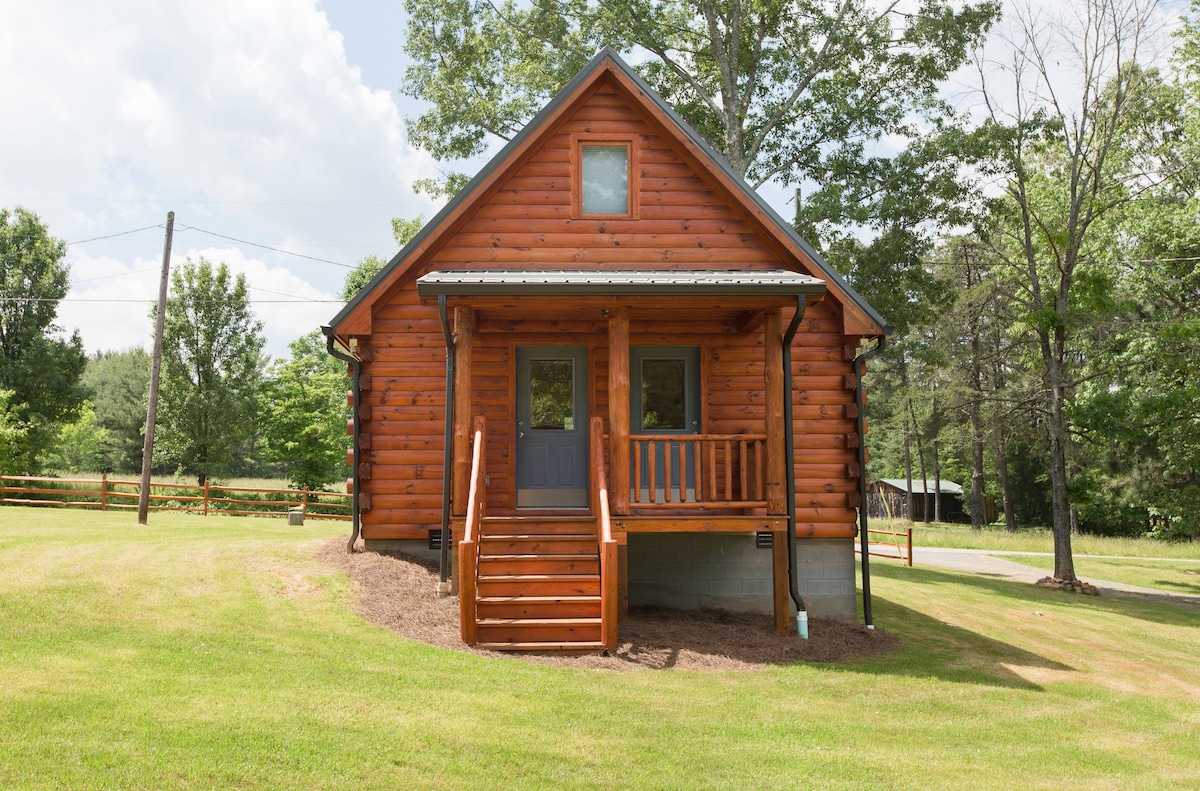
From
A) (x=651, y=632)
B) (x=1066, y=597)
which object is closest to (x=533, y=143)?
(x=651, y=632)

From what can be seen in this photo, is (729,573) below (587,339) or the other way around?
below

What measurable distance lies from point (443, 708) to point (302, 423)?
32.8 meters

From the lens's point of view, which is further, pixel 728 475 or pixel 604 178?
pixel 604 178

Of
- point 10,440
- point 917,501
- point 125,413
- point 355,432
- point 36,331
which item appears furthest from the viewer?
point 917,501

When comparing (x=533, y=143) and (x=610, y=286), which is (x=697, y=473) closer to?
(x=610, y=286)

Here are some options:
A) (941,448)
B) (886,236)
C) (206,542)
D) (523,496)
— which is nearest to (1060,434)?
(886,236)

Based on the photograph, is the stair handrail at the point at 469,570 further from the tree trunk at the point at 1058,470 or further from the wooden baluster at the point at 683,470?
the tree trunk at the point at 1058,470

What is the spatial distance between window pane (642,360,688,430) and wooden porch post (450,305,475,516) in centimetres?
296

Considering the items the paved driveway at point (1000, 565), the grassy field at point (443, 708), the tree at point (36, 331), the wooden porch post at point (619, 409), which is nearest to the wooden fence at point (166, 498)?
the tree at point (36, 331)

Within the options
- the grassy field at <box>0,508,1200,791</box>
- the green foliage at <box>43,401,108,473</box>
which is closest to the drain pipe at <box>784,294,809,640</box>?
the grassy field at <box>0,508,1200,791</box>

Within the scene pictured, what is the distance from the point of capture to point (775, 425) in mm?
10570

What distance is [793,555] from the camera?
10.9 m

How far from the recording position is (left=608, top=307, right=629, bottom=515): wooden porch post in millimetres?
10266

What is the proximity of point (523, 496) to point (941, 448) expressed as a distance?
120 ft
